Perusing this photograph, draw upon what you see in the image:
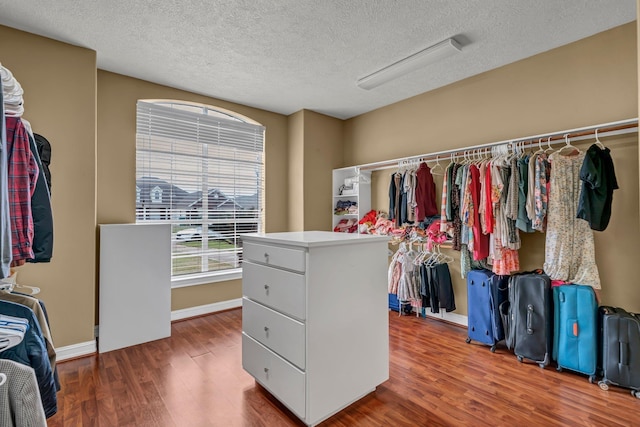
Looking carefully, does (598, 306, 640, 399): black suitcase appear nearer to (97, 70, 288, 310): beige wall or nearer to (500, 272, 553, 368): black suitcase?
(500, 272, 553, 368): black suitcase

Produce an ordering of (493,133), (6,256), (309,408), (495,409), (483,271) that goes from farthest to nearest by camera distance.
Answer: (493,133) → (483,271) → (495,409) → (309,408) → (6,256)

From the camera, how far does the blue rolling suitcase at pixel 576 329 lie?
2.32m

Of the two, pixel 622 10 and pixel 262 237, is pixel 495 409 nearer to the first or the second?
pixel 262 237

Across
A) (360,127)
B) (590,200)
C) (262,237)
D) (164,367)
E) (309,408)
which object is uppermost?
(360,127)

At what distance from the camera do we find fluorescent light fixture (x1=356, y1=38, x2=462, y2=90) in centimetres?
271

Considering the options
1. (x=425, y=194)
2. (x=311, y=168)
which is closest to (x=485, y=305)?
(x=425, y=194)

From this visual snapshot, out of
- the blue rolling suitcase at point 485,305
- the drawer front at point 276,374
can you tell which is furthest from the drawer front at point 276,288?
the blue rolling suitcase at point 485,305

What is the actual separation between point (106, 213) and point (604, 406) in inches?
181

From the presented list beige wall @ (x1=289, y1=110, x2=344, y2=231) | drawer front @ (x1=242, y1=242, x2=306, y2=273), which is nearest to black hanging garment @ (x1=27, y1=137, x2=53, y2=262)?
drawer front @ (x1=242, y1=242, x2=306, y2=273)

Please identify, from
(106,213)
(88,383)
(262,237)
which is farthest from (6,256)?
(106,213)

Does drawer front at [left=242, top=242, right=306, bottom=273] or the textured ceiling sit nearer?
drawer front at [left=242, top=242, right=306, bottom=273]

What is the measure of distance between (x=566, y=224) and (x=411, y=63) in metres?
2.00

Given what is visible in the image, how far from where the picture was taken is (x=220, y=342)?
3096 mm

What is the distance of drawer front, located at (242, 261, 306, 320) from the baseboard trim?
179cm
